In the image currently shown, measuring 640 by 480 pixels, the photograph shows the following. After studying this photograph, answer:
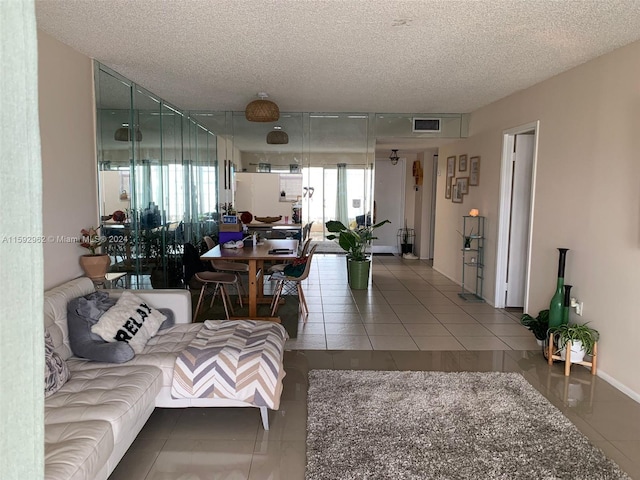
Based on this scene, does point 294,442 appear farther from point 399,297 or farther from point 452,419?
point 399,297

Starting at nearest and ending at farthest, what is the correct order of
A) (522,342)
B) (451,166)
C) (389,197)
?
(522,342) → (451,166) → (389,197)

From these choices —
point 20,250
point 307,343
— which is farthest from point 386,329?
point 20,250

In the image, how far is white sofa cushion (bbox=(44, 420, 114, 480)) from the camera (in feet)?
5.85

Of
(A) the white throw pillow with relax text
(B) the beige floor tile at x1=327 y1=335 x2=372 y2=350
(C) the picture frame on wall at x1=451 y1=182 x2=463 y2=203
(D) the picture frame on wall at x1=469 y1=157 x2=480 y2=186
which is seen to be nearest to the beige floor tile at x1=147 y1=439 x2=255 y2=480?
(A) the white throw pillow with relax text

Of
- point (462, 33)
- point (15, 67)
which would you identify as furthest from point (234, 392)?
point (462, 33)

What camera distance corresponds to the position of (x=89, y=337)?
9.79ft

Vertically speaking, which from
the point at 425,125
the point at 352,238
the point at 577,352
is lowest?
the point at 577,352

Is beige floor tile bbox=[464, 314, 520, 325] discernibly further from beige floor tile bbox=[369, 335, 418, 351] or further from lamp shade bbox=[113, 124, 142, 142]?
lamp shade bbox=[113, 124, 142, 142]

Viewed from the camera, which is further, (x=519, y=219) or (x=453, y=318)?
(x=519, y=219)

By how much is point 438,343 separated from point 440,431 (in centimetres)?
177

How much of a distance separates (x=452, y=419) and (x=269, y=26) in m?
2.89

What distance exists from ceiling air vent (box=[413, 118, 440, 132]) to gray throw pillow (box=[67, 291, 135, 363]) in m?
5.40

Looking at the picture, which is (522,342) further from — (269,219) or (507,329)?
(269,219)

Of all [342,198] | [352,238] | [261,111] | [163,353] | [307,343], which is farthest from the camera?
[342,198]
